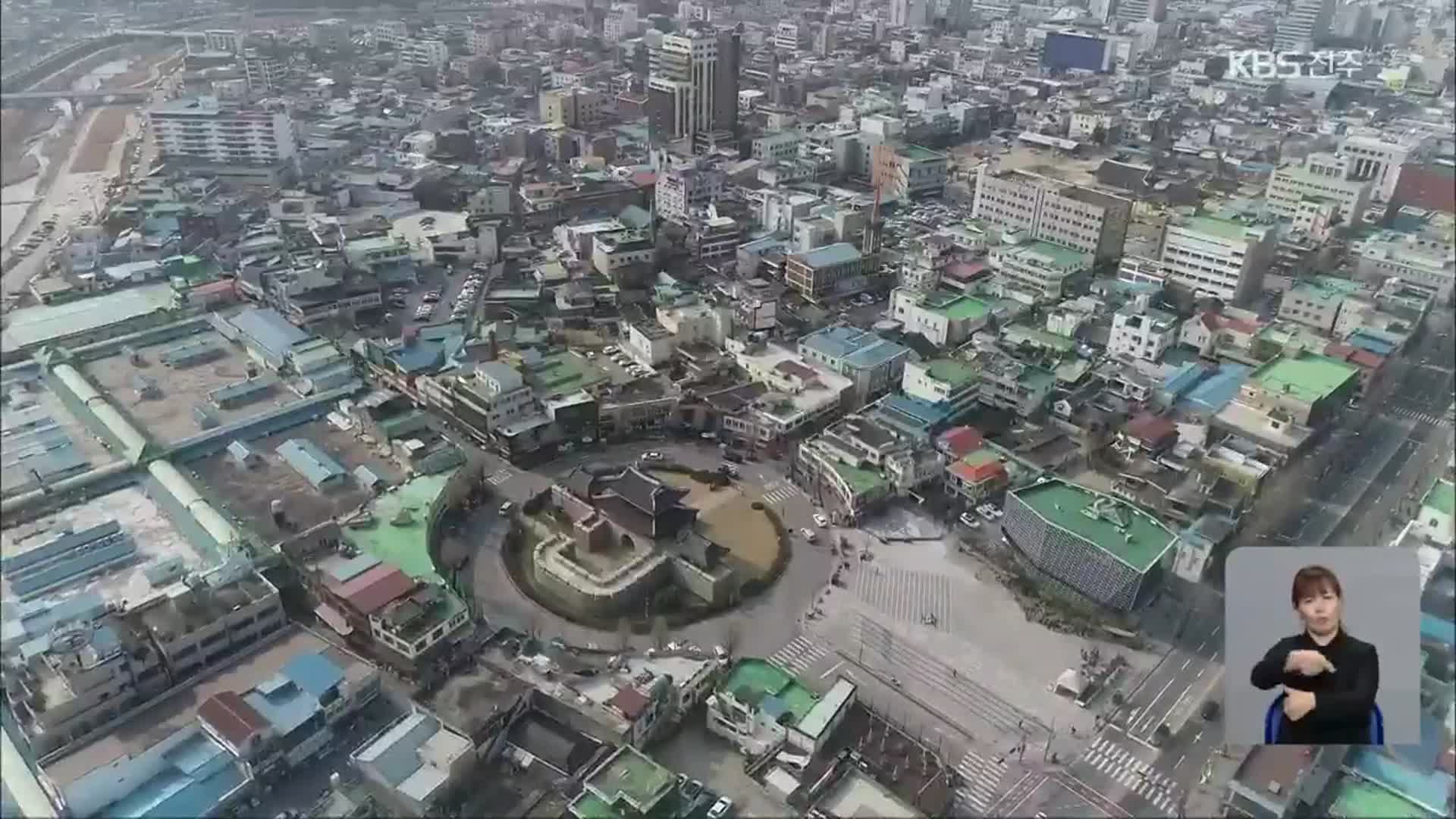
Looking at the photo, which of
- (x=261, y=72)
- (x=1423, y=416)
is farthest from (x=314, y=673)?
(x=261, y=72)

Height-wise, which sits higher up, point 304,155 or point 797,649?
point 304,155

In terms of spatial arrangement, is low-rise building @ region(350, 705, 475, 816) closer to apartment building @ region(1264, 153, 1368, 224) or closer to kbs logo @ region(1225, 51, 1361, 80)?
apartment building @ region(1264, 153, 1368, 224)

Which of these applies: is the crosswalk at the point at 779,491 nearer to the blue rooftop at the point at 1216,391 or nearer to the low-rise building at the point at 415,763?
the low-rise building at the point at 415,763

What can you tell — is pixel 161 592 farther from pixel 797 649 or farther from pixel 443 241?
pixel 443 241

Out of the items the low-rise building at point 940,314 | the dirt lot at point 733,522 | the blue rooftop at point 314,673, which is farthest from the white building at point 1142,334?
the blue rooftop at point 314,673

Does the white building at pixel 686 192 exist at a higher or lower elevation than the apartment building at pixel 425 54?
lower

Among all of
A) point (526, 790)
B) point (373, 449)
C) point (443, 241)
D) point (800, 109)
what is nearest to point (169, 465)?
point (373, 449)
